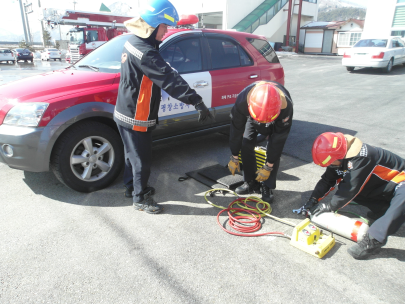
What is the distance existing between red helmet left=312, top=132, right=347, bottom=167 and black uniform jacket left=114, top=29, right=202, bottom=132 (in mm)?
1142

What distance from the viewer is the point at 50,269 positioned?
7.61ft

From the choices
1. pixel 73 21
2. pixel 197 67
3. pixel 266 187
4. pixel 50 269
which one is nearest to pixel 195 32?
pixel 197 67

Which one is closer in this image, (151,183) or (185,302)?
(185,302)

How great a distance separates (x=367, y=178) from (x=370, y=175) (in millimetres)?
44

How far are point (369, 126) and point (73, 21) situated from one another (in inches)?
722

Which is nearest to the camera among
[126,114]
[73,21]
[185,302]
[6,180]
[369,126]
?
[185,302]

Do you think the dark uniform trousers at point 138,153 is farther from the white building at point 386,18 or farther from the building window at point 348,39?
the building window at point 348,39

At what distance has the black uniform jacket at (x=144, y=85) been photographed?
262 cm

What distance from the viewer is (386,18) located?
23.0 metres

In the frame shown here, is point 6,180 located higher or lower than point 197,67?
lower

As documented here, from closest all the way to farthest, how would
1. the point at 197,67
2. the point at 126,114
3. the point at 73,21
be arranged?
the point at 126,114 → the point at 197,67 → the point at 73,21

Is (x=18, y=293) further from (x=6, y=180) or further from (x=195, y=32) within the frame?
(x=195, y=32)

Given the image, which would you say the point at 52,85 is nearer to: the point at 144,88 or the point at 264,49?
the point at 144,88

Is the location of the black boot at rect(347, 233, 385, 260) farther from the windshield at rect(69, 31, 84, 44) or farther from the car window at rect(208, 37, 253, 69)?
the windshield at rect(69, 31, 84, 44)
